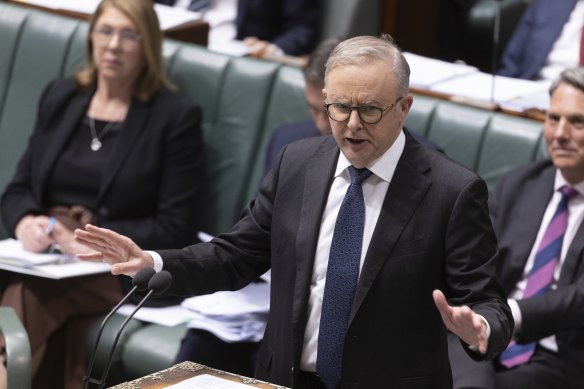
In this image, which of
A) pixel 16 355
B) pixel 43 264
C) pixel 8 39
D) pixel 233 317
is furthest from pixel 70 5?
pixel 16 355

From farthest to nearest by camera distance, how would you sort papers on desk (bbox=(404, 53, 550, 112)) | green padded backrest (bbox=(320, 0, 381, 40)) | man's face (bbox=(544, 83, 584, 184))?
green padded backrest (bbox=(320, 0, 381, 40)) → papers on desk (bbox=(404, 53, 550, 112)) → man's face (bbox=(544, 83, 584, 184))

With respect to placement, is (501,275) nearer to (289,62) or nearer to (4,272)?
(289,62)

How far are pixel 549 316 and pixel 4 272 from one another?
164 centimetres

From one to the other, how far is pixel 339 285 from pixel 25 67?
233 centimetres

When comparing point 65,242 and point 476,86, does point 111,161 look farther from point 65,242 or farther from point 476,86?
point 476,86

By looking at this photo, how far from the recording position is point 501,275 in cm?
311

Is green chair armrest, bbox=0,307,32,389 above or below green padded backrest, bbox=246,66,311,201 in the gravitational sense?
below


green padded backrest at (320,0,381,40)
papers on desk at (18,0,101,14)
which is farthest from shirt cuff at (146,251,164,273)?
green padded backrest at (320,0,381,40)

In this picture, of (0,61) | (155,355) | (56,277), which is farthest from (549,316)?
(0,61)

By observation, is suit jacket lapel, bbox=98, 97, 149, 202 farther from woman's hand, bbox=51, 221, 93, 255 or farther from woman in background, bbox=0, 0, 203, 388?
woman's hand, bbox=51, 221, 93, 255

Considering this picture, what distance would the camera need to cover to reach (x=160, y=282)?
2.02m

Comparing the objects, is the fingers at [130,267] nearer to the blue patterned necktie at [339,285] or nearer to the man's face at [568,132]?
the blue patterned necktie at [339,285]

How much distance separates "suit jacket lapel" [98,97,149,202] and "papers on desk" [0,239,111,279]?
0.27 metres

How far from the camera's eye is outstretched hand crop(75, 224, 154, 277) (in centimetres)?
213
